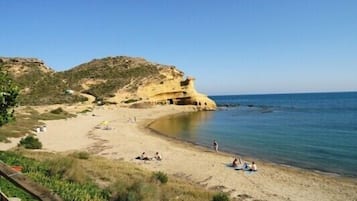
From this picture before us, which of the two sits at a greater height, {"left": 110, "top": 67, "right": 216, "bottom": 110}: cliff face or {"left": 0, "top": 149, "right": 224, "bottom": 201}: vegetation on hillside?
{"left": 110, "top": 67, "right": 216, "bottom": 110}: cliff face

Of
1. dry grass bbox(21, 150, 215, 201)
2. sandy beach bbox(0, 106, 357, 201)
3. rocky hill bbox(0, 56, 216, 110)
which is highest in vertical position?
rocky hill bbox(0, 56, 216, 110)

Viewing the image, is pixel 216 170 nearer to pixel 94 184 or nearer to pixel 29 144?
pixel 94 184

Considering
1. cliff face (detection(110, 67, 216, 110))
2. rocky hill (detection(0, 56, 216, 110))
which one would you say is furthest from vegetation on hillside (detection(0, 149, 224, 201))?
cliff face (detection(110, 67, 216, 110))

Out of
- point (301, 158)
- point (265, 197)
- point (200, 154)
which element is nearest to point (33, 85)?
point (200, 154)

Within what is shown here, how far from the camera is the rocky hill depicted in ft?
257

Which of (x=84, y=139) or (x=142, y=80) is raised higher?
(x=142, y=80)

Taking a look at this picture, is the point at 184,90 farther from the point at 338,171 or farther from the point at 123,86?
the point at 338,171

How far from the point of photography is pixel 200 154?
26984mm

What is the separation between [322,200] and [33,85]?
78790 millimetres

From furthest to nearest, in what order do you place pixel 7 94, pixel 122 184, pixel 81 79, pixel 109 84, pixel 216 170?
1. pixel 81 79
2. pixel 109 84
3. pixel 216 170
4. pixel 7 94
5. pixel 122 184

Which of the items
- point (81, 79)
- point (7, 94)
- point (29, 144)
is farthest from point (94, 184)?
point (81, 79)

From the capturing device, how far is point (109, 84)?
86.8 m

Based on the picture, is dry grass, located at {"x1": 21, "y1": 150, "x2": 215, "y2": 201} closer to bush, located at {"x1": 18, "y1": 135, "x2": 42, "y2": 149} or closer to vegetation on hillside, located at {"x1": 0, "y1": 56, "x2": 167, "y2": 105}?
bush, located at {"x1": 18, "y1": 135, "x2": 42, "y2": 149}

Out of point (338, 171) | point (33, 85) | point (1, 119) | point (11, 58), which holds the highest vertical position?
point (11, 58)
